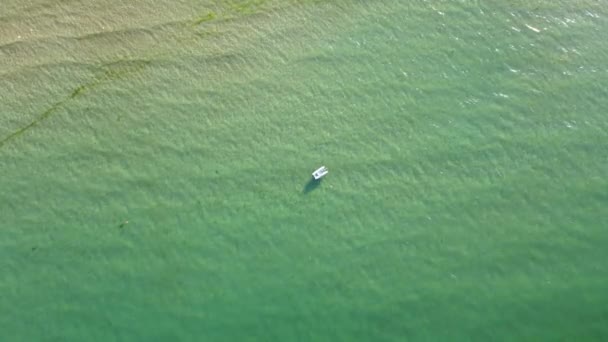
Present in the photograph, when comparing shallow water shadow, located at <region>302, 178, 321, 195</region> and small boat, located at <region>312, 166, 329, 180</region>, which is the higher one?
small boat, located at <region>312, 166, 329, 180</region>

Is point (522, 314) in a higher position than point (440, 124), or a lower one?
lower

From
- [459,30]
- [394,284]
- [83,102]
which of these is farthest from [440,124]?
[83,102]

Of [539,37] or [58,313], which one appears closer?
[58,313]

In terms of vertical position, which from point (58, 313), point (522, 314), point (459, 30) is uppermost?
point (459, 30)

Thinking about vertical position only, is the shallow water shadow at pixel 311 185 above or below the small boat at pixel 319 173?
below

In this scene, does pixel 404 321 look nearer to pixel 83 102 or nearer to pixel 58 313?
pixel 58 313
